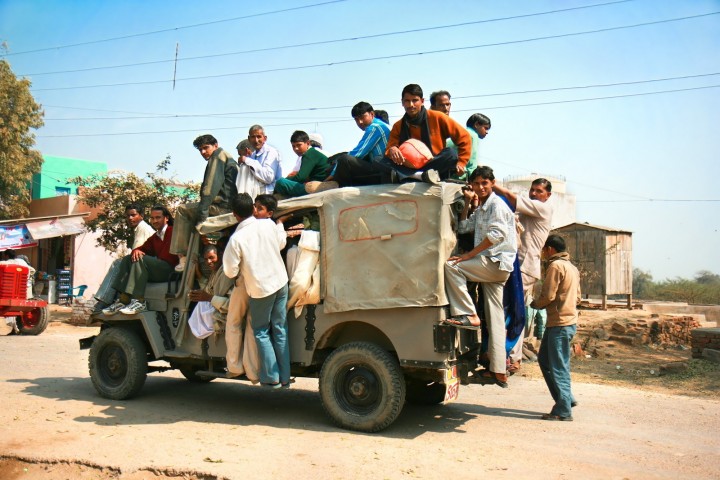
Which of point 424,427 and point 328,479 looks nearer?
point 328,479

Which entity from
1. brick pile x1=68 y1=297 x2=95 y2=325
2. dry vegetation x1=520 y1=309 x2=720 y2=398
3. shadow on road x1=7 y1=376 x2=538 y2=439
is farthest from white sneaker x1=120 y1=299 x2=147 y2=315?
brick pile x1=68 y1=297 x2=95 y2=325

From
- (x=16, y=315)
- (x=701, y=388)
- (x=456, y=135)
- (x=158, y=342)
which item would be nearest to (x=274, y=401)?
(x=158, y=342)

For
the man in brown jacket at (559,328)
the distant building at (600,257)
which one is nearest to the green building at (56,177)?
the distant building at (600,257)

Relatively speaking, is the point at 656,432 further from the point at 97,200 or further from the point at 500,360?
the point at 97,200

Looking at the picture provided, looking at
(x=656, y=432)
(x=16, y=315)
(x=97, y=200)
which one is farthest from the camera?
(x=97, y=200)

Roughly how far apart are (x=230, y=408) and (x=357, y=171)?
3070mm

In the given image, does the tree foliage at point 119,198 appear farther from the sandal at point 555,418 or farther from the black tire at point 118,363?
the sandal at point 555,418

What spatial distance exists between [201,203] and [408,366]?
10.1 ft

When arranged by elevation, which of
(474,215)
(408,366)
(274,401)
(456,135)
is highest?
(456,135)

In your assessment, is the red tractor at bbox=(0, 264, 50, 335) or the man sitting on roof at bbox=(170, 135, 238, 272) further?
the red tractor at bbox=(0, 264, 50, 335)

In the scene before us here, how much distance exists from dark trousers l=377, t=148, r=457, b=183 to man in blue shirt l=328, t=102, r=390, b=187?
16cm

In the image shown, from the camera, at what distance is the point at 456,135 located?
6266mm

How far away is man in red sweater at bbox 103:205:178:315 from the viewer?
284 inches

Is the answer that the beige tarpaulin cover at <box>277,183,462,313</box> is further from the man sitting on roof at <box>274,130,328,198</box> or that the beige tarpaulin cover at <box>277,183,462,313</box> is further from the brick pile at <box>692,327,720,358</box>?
the brick pile at <box>692,327,720,358</box>
